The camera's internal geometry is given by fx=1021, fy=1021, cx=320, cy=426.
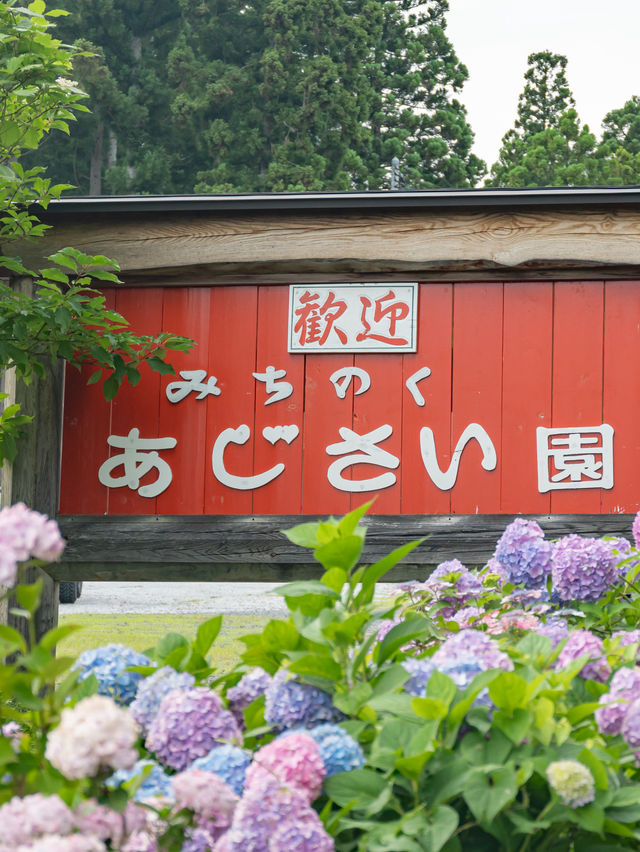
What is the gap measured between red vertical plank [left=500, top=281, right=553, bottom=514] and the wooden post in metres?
2.34

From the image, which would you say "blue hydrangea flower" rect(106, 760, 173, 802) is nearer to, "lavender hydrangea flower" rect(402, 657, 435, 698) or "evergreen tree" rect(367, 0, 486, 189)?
"lavender hydrangea flower" rect(402, 657, 435, 698)

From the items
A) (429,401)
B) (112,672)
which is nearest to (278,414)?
(429,401)

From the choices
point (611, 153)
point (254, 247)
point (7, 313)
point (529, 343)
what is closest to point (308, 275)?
point (254, 247)

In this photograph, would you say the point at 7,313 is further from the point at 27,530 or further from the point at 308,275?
the point at 27,530

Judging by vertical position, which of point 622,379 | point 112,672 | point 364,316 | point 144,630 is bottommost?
point 144,630

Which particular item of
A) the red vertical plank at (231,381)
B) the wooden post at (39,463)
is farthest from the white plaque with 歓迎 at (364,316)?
the wooden post at (39,463)

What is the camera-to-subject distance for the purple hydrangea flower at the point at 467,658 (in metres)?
1.49

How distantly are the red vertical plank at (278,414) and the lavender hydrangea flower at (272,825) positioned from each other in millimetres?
4010

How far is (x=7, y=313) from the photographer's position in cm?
471

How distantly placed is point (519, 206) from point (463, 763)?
416cm

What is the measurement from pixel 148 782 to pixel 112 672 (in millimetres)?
297

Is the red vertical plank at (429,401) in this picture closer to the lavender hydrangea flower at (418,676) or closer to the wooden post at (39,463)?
the wooden post at (39,463)

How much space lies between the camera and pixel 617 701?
1482 mm

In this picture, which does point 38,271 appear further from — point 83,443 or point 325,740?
point 325,740
